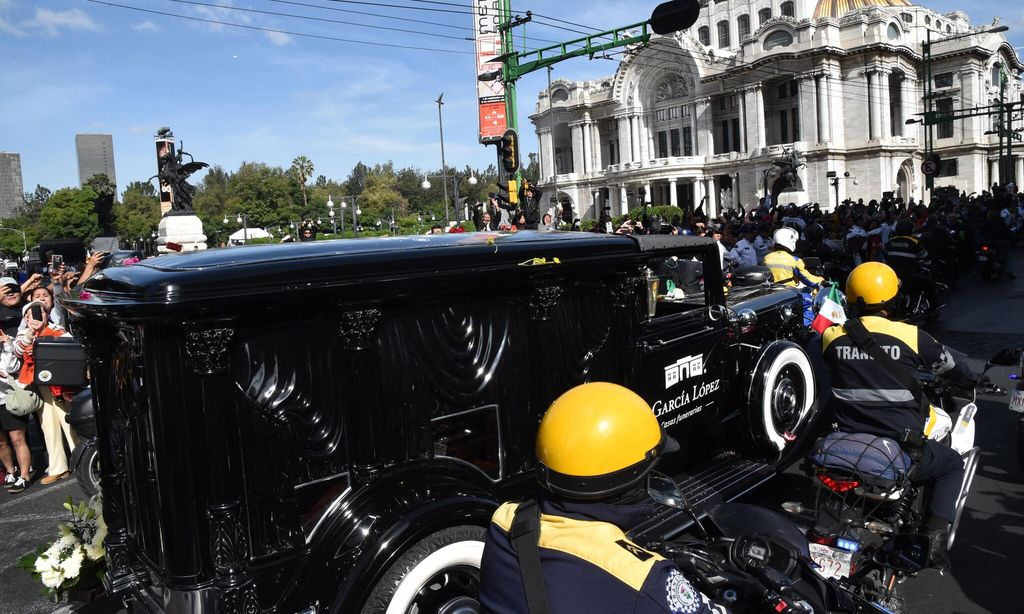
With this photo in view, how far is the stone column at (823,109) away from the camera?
213 ft

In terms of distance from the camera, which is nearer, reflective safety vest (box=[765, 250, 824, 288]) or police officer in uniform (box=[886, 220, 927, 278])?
reflective safety vest (box=[765, 250, 824, 288])

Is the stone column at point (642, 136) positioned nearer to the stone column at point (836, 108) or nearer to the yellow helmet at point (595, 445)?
the stone column at point (836, 108)

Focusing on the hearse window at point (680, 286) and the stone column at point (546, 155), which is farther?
the stone column at point (546, 155)

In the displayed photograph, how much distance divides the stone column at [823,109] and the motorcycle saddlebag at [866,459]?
6786 centimetres

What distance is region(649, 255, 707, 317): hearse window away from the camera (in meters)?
5.90

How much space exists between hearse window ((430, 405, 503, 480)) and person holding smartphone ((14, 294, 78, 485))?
17.7ft

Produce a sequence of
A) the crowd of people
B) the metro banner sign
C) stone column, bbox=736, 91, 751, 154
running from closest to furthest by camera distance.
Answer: the crowd of people, the metro banner sign, stone column, bbox=736, 91, 751, 154

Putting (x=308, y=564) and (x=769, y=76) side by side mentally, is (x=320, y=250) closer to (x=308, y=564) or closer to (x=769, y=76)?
(x=308, y=564)

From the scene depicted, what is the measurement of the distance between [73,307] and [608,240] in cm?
288

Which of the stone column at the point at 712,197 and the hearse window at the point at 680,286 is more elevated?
the stone column at the point at 712,197

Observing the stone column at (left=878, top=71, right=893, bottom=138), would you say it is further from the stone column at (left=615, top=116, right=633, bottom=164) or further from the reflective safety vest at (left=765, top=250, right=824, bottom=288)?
the reflective safety vest at (left=765, top=250, right=824, bottom=288)

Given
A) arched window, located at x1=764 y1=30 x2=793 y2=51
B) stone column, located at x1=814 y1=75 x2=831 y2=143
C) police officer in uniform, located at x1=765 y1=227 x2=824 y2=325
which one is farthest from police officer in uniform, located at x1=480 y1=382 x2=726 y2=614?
arched window, located at x1=764 y1=30 x2=793 y2=51

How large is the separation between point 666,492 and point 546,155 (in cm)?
8903

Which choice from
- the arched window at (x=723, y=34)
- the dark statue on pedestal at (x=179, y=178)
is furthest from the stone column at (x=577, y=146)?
the dark statue on pedestal at (x=179, y=178)
